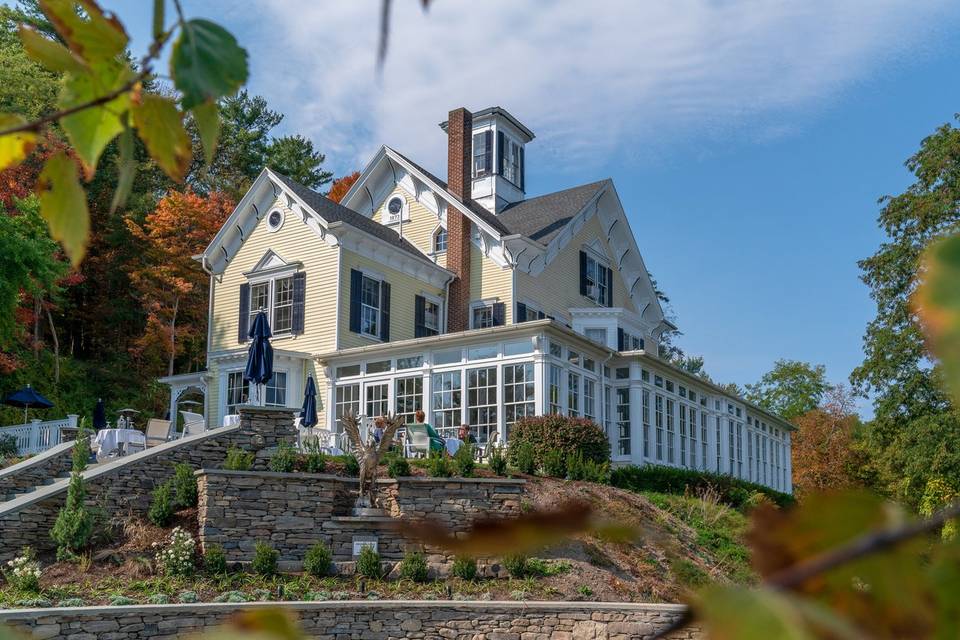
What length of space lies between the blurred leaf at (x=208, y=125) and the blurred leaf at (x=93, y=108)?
45 mm

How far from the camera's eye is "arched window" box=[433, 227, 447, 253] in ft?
89.9

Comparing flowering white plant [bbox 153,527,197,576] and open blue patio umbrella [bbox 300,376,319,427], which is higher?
open blue patio umbrella [bbox 300,376,319,427]

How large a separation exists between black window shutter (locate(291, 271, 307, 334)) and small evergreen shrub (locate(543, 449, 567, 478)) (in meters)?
8.26

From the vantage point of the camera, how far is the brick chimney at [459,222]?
26.5m

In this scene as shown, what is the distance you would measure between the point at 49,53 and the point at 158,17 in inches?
4.8

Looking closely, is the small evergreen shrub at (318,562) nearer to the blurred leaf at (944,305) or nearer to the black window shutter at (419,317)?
the black window shutter at (419,317)

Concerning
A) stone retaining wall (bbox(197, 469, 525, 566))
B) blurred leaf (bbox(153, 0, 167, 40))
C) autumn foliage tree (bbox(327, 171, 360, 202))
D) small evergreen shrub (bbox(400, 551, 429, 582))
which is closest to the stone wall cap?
small evergreen shrub (bbox(400, 551, 429, 582))

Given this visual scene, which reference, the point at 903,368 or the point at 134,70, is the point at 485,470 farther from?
the point at 134,70

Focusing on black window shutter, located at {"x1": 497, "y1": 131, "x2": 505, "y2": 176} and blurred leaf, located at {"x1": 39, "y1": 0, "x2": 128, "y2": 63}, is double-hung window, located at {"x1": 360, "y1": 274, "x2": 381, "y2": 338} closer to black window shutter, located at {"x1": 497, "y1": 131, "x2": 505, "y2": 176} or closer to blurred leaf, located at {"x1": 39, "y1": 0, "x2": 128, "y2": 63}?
black window shutter, located at {"x1": 497, "y1": 131, "x2": 505, "y2": 176}

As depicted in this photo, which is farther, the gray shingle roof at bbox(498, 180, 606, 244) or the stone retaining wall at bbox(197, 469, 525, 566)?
the gray shingle roof at bbox(498, 180, 606, 244)

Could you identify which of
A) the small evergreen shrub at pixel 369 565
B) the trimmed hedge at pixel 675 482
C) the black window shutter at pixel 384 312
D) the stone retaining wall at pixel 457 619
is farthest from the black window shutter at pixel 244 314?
the stone retaining wall at pixel 457 619

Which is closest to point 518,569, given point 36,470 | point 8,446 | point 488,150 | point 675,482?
point 675,482

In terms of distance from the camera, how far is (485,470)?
18250mm

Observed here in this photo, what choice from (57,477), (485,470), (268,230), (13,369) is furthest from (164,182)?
(485,470)
